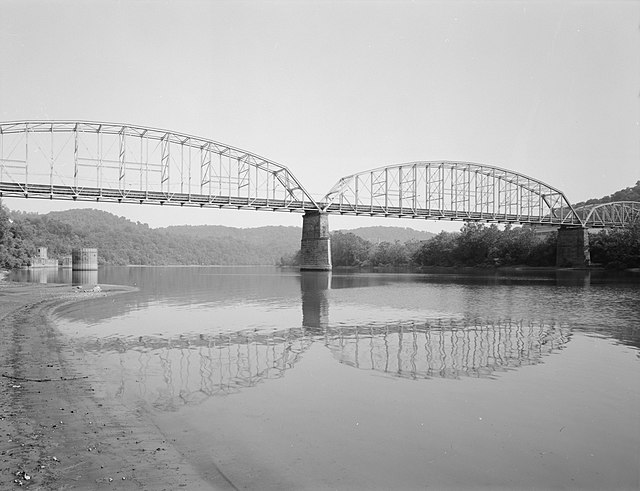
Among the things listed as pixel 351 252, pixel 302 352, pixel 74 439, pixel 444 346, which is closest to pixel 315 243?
pixel 351 252

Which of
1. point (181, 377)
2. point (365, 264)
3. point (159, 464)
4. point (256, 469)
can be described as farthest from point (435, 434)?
point (365, 264)

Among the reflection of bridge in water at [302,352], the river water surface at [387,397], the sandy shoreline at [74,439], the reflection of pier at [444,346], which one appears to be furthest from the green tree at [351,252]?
the sandy shoreline at [74,439]

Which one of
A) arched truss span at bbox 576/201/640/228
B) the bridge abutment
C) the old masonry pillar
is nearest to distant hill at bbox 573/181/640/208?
arched truss span at bbox 576/201/640/228

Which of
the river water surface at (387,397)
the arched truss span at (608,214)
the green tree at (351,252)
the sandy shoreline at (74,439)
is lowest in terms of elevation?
the river water surface at (387,397)

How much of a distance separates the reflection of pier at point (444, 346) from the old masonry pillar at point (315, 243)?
81.5m

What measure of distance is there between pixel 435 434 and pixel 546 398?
3746 mm

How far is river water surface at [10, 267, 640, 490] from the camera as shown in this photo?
8.10 m

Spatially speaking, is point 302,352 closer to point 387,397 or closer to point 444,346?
point 444,346

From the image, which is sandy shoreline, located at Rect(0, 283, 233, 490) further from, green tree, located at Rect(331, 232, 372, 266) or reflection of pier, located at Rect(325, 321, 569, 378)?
green tree, located at Rect(331, 232, 372, 266)

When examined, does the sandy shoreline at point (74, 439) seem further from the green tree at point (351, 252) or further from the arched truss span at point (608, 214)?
the green tree at point (351, 252)

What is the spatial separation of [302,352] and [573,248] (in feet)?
398

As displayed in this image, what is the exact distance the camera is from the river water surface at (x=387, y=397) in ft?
26.6

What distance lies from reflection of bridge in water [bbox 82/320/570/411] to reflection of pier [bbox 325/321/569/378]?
28 mm

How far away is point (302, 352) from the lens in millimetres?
17734
